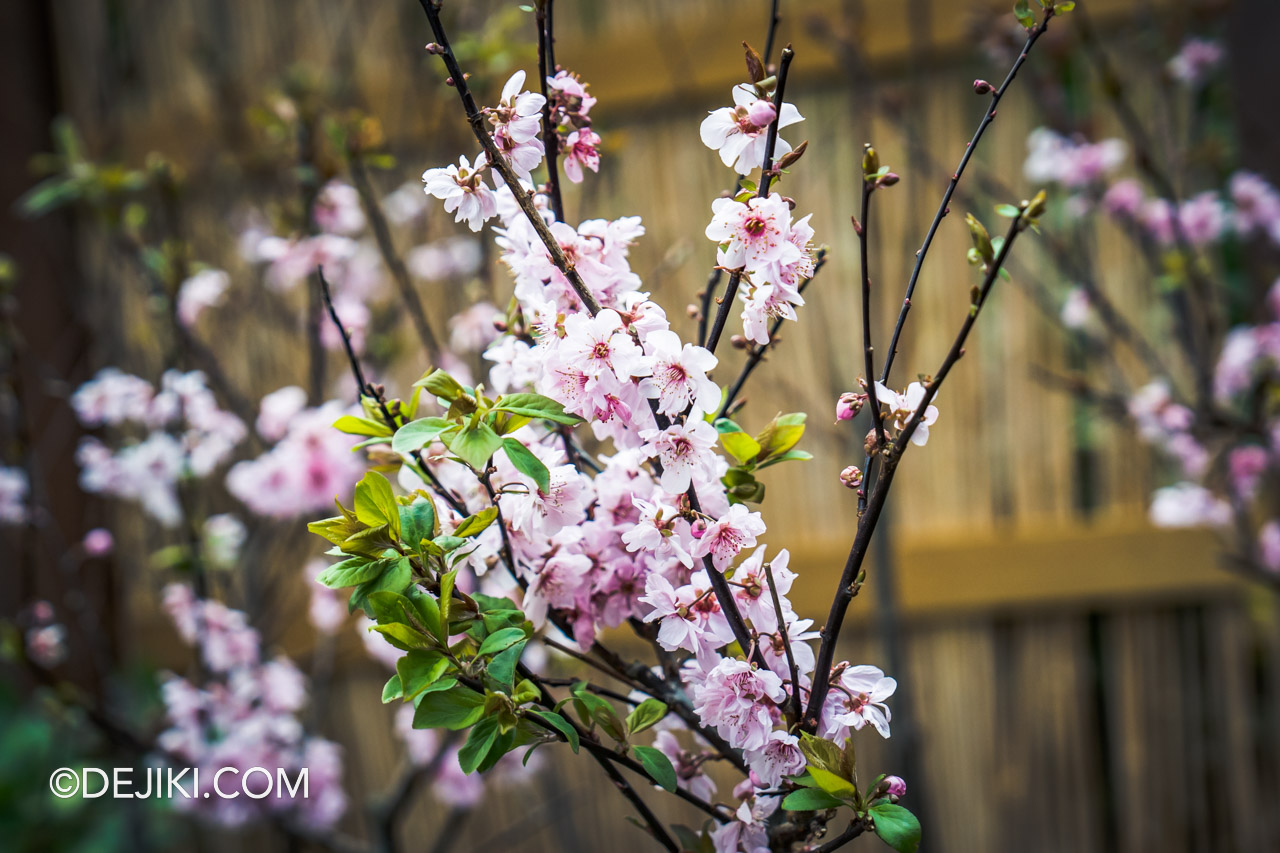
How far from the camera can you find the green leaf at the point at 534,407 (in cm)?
47

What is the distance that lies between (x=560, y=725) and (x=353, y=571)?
0.47 ft

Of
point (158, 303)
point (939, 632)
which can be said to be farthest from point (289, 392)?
point (939, 632)

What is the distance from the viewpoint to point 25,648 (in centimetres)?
118

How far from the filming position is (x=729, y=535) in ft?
1.65

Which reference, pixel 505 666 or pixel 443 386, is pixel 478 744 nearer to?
pixel 505 666

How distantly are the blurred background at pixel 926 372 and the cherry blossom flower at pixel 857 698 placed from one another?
2.87 feet

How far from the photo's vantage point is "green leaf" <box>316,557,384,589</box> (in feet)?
1.56

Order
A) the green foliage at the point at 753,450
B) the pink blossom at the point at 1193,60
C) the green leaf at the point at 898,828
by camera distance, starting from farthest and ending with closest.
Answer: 1. the pink blossom at the point at 1193,60
2. the green foliage at the point at 753,450
3. the green leaf at the point at 898,828

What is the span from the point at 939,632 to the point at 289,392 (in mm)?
1290

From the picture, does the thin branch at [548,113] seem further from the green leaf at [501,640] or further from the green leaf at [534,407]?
the green leaf at [501,640]

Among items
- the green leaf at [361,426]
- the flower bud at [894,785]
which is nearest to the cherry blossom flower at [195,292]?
the green leaf at [361,426]

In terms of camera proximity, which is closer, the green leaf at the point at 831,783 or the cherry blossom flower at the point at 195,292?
the green leaf at the point at 831,783

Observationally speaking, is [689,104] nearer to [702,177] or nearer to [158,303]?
[702,177]

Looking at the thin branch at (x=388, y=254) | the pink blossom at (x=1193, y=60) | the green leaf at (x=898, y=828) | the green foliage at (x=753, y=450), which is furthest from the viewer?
the pink blossom at (x=1193, y=60)
